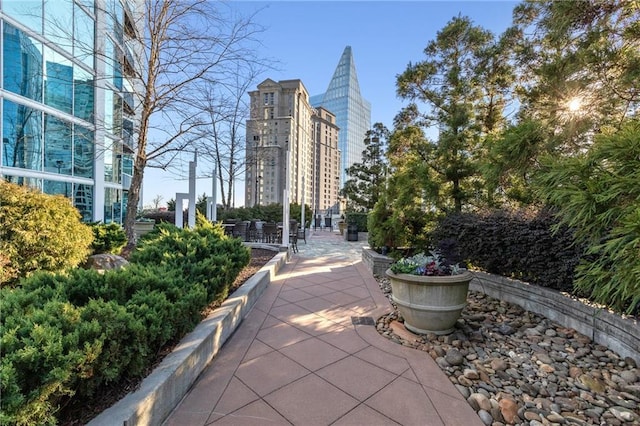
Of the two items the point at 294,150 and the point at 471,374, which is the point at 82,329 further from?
the point at 294,150

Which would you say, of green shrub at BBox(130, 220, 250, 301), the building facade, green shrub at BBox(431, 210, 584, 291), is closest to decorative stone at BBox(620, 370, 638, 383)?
green shrub at BBox(431, 210, 584, 291)

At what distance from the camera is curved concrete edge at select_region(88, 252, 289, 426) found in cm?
154

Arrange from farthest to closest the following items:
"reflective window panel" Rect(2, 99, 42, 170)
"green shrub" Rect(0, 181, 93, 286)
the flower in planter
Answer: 1. "reflective window panel" Rect(2, 99, 42, 170)
2. "green shrub" Rect(0, 181, 93, 286)
3. the flower in planter

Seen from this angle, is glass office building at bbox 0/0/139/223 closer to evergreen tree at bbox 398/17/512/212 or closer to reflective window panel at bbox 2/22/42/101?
reflective window panel at bbox 2/22/42/101

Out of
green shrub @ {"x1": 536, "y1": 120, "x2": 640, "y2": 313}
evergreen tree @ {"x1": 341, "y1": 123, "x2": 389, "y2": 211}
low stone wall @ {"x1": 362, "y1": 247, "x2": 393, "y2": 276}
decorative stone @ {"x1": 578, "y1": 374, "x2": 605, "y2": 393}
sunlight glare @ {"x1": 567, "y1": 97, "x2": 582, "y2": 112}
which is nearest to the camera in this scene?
green shrub @ {"x1": 536, "y1": 120, "x2": 640, "y2": 313}

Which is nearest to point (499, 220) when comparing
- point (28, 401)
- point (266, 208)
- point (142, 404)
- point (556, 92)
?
point (556, 92)

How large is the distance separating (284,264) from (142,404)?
5.42 metres

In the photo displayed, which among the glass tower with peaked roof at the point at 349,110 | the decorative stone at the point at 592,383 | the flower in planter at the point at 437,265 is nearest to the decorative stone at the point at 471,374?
the decorative stone at the point at 592,383

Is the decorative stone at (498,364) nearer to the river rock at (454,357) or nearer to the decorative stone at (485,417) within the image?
the river rock at (454,357)

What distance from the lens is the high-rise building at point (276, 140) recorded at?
584 inches

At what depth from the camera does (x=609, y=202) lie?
1690 mm

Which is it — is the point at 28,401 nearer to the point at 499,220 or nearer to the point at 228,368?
the point at 228,368

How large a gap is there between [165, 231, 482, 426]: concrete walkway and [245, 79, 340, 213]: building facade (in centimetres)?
1074

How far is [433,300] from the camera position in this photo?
3111 millimetres
